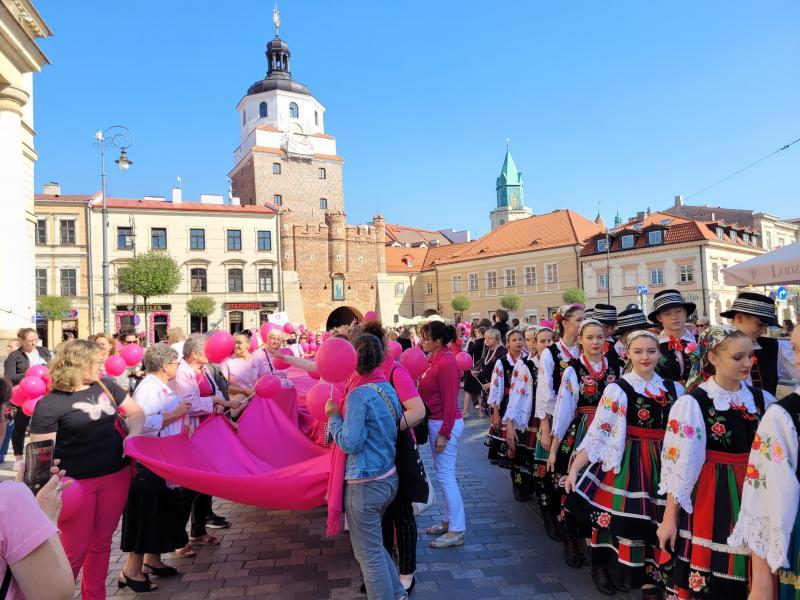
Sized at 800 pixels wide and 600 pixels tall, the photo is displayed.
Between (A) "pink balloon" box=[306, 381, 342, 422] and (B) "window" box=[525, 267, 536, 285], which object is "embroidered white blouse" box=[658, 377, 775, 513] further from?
(B) "window" box=[525, 267, 536, 285]

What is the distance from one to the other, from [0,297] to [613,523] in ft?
48.2

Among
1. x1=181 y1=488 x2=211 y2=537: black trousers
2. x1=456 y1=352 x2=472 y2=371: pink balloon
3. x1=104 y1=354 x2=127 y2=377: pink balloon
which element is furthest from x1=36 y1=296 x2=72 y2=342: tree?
x1=456 y1=352 x2=472 y2=371: pink balloon

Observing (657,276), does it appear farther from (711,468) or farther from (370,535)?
(370,535)

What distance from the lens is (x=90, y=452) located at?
143 inches

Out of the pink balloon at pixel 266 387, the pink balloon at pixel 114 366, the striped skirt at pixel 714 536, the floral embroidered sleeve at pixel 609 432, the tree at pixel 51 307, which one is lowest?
the striped skirt at pixel 714 536

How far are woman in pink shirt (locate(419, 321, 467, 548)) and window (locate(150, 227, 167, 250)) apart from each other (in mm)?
39713

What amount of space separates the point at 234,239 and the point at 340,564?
40426 millimetres

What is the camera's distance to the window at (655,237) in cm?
4075

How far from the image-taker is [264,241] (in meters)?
43.7

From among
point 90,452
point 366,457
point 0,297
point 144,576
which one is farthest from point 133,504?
point 0,297

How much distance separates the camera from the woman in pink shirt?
5270mm

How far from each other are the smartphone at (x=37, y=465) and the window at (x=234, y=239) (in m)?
41.9

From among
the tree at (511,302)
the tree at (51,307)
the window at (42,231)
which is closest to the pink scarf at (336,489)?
the tree at (51,307)

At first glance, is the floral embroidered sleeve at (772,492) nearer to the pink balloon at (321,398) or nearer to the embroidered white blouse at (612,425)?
the embroidered white blouse at (612,425)
